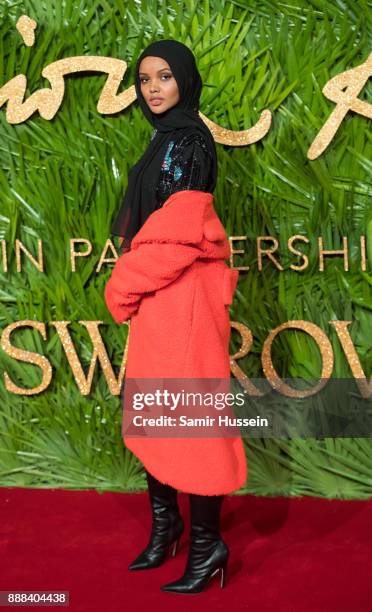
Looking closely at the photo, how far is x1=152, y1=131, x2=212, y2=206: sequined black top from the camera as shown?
5.50ft

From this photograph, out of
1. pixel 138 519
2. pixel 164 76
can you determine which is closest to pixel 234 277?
pixel 164 76

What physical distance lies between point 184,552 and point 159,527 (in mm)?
143

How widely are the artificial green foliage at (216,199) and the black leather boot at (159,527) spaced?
593 mm

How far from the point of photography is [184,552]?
78.8 inches

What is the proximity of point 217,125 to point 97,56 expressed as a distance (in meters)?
0.47

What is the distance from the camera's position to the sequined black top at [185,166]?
66.0 inches

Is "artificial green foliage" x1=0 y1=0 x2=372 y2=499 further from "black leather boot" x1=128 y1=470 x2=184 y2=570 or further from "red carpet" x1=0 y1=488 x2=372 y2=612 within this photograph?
"black leather boot" x1=128 y1=470 x2=184 y2=570

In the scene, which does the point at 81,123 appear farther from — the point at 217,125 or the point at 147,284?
the point at 147,284

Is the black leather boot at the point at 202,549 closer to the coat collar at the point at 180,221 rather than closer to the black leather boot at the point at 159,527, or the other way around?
the black leather boot at the point at 159,527

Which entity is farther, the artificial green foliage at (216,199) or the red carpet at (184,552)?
the artificial green foliage at (216,199)

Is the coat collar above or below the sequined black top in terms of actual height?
below

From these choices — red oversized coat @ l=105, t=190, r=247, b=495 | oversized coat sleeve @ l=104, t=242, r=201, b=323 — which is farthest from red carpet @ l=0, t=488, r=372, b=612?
oversized coat sleeve @ l=104, t=242, r=201, b=323
